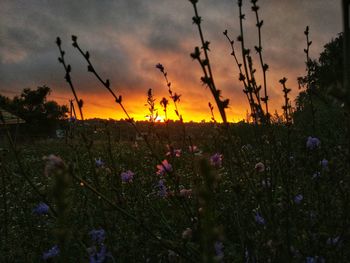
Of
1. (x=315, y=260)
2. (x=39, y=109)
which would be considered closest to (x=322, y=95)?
(x=315, y=260)

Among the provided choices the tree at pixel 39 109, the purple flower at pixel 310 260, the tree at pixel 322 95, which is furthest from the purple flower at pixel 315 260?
the tree at pixel 39 109

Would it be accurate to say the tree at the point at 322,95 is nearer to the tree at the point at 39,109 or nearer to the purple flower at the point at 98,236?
the purple flower at the point at 98,236

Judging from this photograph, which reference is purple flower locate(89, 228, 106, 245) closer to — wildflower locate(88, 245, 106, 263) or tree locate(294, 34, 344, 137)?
wildflower locate(88, 245, 106, 263)

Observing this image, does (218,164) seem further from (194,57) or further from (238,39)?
(194,57)

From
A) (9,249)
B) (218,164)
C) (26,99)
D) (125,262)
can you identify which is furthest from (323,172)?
(26,99)

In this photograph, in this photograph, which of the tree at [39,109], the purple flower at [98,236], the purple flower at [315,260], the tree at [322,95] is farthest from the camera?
the tree at [39,109]

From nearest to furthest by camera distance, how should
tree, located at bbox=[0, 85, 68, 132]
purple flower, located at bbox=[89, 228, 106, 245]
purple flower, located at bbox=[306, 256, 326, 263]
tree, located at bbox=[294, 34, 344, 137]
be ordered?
tree, located at bbox=[294, 34, 344, 137], purple flower, located at bbox=[306, 256, 326, 263], purple flower, located at bbox=[89, 228, 106, 245], tree, located at bbox=[0, 85, 68, 132]

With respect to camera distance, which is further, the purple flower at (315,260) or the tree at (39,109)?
the tree at (39,109)

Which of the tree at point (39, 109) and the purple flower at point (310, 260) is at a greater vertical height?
the tree at point (39, 109)

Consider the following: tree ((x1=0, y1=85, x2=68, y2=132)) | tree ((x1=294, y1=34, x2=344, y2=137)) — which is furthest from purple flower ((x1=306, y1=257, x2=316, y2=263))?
tree ((x1=0, y1=85, x2=68, y2=132))

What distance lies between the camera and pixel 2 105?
3193mm

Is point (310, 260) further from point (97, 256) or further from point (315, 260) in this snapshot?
point (97, 256)

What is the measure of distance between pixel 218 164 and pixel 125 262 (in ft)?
3.59

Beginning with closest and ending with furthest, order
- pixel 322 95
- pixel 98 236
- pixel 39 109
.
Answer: pixel 322 95, pixel 98 236, pixel 39 109
